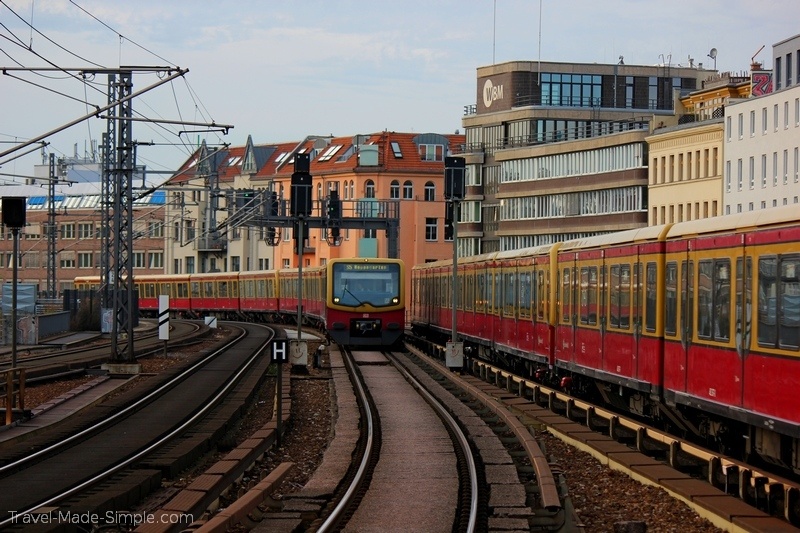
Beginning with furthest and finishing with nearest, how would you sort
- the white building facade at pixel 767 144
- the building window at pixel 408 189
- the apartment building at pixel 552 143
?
1. the building window at pixel 408 189
2. the apartment building at pixel 552 143
3. the white building facade at pixel 767 144

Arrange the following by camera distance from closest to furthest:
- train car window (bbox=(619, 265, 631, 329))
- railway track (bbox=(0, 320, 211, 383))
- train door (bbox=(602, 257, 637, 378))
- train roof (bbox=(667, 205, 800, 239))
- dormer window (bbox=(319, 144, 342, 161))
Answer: train roof (bbox=(667, 205, 800, 239)) → train door (bbox=(602, 257, 637, 378)) → train car window (bbox=(619, 265, 631, 329)) → railway track (bbox=(0, 320, 211, 383)) → dormer window (bbox=(319, 144, 342, 161))

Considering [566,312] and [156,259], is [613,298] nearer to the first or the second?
[566,312]

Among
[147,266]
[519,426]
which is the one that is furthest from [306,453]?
[147,266]

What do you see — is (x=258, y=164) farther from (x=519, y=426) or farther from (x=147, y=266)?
(x=519, y=426)

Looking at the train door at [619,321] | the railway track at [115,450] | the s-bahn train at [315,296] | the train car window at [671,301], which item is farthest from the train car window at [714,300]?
the s-bahn train at [315,296]

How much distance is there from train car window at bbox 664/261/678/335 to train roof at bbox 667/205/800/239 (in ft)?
1.43

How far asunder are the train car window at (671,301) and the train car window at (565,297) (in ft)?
23.5

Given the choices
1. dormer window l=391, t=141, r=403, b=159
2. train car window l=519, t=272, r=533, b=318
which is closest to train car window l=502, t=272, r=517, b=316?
train car window l=519, t=272, r=533, b=318

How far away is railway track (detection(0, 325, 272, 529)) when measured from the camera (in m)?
15.0

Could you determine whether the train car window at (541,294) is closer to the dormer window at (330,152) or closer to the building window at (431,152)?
the building window at (431,152)

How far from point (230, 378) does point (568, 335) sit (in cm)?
1132

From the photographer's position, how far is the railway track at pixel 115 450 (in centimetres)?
1505

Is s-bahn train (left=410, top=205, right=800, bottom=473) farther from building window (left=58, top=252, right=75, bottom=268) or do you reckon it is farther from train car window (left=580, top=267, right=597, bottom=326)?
building window (left=58, top=252, right=75, bottom=268)

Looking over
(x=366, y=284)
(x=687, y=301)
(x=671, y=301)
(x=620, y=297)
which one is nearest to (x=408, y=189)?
(x=366, y=284)
